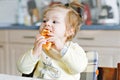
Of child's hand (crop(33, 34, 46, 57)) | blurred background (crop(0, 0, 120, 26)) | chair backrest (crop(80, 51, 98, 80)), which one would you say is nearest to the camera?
child's hand (crop(33, 34, 46, 57))

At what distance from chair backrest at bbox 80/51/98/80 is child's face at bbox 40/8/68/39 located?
162 mm

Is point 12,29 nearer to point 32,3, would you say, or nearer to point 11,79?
point 32,3

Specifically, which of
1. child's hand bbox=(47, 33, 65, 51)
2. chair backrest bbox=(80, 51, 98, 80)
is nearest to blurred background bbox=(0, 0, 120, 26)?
chair backrest bbox=(80, 51, 98, 80)

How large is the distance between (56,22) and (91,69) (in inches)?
10.6

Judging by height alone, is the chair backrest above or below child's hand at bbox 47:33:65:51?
below

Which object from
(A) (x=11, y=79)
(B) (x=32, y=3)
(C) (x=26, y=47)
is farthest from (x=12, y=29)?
(A) (x=11, y=79)

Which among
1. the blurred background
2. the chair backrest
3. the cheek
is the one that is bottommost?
the chair backrest

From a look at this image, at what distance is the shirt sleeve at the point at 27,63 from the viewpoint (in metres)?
1.15

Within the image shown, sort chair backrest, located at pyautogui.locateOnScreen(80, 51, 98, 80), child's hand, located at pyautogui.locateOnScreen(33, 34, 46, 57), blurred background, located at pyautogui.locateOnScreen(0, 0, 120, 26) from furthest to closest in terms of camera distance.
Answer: blurred background, located at pyautogui.locateOnScreen(0, 0, 120, 26)
chair backrest, located at pyautogui.locateOnScreen(80, 51, 98, 80)
child's hand, located at pyautogui.locateOnScreen(33, 34, 46, 57)

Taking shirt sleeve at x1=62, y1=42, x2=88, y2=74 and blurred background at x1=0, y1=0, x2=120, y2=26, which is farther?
blurred background at x1=0, y1=0, x2=120, y2=26

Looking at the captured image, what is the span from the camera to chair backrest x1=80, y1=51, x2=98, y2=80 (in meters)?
1.21

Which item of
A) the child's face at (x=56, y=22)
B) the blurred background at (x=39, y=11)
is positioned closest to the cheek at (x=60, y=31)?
the child's face at (x=56, y=22)

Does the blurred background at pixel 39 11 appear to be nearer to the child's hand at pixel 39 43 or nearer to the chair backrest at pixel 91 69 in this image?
the chair backrest at pixel 91 69

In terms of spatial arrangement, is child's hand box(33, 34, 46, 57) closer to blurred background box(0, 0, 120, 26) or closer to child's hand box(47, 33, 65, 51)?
child's hand box(47, 33, 65, 51)
